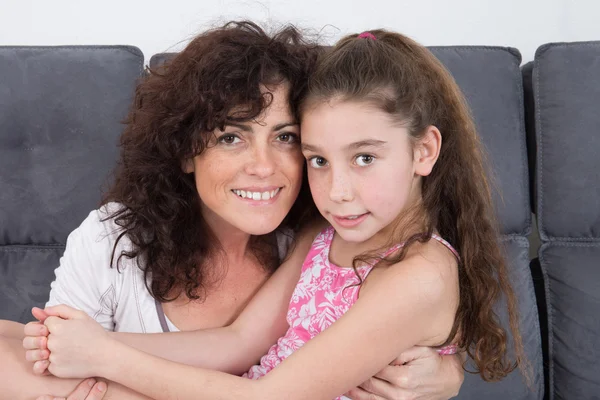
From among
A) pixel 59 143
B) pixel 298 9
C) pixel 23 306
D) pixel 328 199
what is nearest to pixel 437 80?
pixel 328 199

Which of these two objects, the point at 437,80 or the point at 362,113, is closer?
the point at 362,113

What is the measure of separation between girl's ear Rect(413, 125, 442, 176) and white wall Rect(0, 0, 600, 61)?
81cm

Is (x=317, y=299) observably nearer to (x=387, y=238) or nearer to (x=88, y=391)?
(x=387, y=238)

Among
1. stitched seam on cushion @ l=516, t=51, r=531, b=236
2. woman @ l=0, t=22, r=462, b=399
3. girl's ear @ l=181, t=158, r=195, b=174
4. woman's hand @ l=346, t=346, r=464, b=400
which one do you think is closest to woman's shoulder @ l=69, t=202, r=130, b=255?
woman @ l=0, t=22, r=462, b=399

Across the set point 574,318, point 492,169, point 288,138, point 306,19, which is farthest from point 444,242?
point 306,19

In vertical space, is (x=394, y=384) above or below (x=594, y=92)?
below

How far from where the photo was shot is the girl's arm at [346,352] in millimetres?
1298

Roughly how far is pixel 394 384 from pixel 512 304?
39cm

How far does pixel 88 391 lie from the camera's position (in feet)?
4.67

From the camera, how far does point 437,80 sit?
146cm

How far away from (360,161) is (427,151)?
15 centimetres

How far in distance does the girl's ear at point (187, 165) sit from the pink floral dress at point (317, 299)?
32cm

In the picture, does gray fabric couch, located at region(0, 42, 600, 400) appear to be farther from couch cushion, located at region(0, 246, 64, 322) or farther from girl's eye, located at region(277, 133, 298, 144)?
girl's eye, located at region(277, 133, 298, 144)

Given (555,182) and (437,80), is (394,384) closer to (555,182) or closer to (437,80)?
(437,80)
